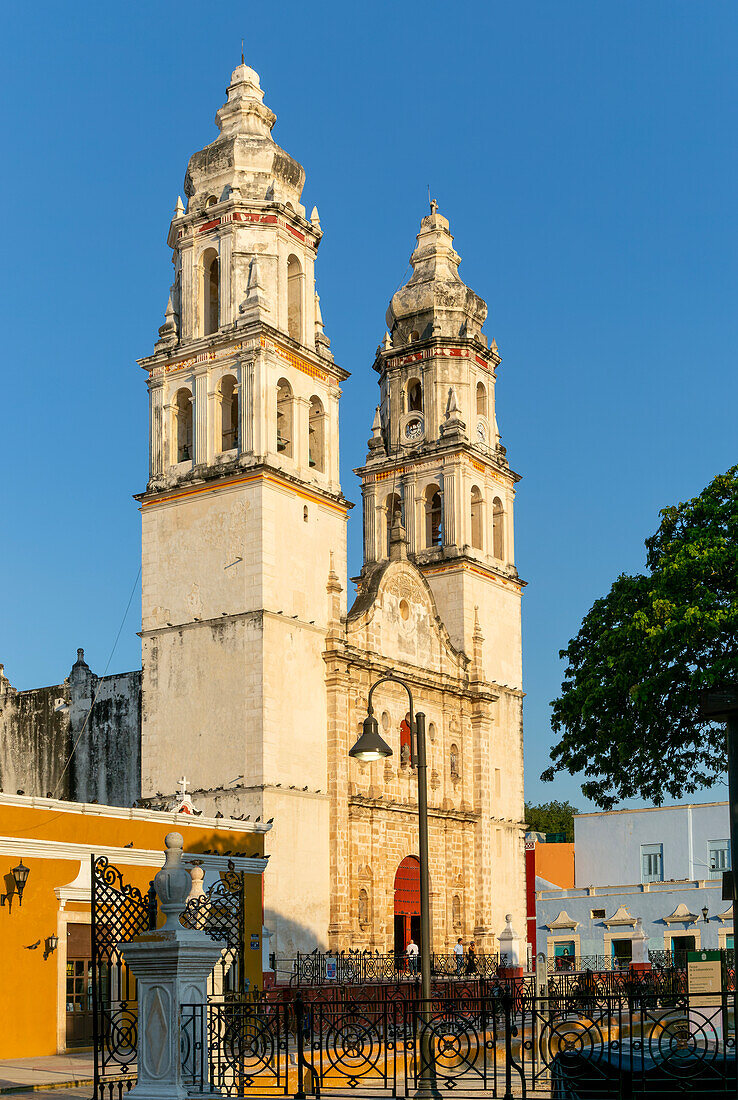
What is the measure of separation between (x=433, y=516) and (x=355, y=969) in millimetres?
17133

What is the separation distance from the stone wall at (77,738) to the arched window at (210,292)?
31.5 ft

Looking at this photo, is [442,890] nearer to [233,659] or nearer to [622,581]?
[233,659]

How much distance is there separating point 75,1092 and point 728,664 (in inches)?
574

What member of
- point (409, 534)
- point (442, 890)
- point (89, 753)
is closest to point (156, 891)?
point (89, 753)

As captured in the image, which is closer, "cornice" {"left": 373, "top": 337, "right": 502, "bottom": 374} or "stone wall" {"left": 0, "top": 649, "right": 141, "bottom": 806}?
"stone wall" {"left": 0, "top": 649, "right": 141, "bottom": 806}

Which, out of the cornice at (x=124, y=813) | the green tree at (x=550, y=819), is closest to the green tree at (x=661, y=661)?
the cornice at (x=124, y=813)

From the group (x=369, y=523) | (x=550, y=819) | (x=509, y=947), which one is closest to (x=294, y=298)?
(x=369, y=523)

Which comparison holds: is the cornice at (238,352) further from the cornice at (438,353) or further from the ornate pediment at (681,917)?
the ornate pediment at (681,917)

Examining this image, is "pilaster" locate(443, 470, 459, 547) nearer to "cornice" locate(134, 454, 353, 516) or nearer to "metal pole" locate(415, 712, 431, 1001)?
"cornice" locate(134, 454, 353, 516)

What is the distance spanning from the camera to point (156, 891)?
46.2 feet

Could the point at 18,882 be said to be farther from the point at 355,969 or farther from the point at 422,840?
the point at 355,969

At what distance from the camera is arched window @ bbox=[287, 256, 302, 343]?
38.6 m

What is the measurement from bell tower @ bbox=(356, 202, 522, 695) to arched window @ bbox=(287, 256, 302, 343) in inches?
337

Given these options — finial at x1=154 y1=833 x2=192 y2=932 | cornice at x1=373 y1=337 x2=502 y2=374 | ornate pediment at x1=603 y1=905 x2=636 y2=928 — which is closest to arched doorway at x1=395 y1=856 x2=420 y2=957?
ornate pediment at x1=603 y1=905 x2=636 y2=928
